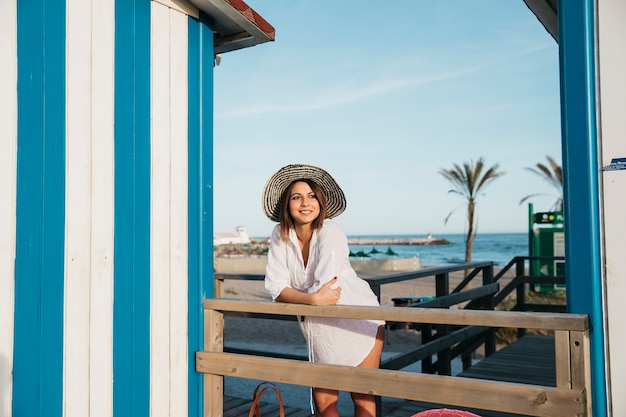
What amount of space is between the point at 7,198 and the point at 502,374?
4754 mm

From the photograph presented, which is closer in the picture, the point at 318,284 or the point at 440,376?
the point at 440,376

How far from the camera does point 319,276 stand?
2.56 m

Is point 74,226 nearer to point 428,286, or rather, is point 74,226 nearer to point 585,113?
point 585,113

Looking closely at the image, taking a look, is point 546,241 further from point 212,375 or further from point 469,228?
point 212,375

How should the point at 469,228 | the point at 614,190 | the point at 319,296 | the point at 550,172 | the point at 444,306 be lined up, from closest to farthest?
the point at 614,190 → the point at 319,296 → the point at 444,306 → the point at 469,228 → the point at 550,172

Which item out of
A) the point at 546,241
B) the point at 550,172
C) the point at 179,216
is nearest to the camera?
the point at 179,216

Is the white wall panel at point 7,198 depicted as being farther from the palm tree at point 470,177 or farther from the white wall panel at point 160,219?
the palm tree at point 470,177

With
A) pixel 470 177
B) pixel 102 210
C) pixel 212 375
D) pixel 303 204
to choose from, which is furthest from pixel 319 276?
pixel 470 177

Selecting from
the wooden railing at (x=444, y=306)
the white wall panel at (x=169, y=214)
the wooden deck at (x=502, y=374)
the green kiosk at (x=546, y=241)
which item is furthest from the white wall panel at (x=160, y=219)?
the green kiosk at (x=546, y=241)

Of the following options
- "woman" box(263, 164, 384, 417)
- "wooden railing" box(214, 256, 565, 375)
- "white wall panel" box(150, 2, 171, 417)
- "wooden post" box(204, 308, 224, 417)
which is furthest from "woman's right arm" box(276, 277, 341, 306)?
"wooden railing" box(214, 256, 565, 375)

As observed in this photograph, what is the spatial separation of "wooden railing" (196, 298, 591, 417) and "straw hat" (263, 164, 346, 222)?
587 millimetres

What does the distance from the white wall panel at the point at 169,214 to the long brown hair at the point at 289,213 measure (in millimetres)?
511

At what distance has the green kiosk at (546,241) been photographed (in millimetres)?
14992

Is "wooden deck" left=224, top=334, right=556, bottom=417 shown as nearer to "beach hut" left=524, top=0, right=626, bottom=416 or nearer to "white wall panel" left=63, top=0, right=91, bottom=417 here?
"white wall panel" left=63, top=0, right=91, bottom=417
